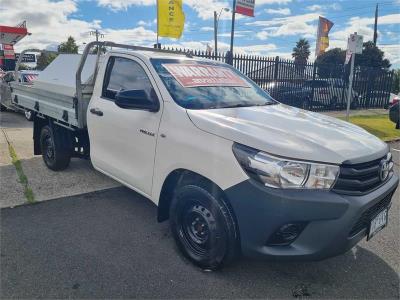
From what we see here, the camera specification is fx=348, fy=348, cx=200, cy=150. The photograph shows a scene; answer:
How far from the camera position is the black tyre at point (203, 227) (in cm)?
264

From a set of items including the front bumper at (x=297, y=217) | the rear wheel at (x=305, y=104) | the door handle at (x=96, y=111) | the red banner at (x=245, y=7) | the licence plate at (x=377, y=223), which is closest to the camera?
the front bumper at (x=297, y=217)

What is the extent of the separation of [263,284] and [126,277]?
1113 mm

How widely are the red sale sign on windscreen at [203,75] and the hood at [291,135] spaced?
1.64 feet

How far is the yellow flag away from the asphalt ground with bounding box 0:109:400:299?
36.8 feet

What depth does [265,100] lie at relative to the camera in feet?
13.3

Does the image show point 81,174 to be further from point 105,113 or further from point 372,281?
point 372,281

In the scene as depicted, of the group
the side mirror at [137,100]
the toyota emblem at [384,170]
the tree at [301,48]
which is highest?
the tree at [301,48]

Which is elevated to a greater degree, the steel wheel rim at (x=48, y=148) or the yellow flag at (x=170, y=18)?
the yellow flag at (x=170, y=18)

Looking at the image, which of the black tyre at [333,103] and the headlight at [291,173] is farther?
the black tyre at [333,103]

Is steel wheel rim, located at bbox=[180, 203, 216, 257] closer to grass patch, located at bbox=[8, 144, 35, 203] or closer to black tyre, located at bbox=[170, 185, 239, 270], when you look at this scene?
black tyre, located at bbox=[170, 185, 239, 270]

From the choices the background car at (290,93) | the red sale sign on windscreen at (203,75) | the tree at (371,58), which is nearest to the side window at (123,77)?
the red sale sign on windscreen at (203,75)

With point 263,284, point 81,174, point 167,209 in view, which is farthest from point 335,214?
point 81,174

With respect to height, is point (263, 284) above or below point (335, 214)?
below

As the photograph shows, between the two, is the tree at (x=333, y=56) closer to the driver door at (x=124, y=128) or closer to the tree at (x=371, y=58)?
the tree at (x=371, y=58)
